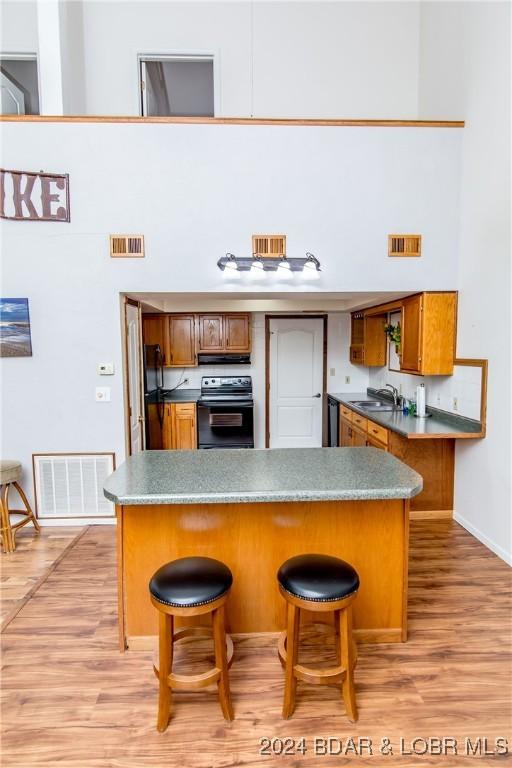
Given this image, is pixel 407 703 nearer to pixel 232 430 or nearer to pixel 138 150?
pixel 232 430

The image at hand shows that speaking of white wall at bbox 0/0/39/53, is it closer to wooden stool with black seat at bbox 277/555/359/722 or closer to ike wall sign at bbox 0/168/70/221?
ike wall sign at bbox 0/168/70/221

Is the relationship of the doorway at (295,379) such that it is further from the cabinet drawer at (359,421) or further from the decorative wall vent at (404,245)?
the decorative wall vent at (404,245)

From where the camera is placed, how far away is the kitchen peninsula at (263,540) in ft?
6.56

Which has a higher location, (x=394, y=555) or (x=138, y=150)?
(x=138, y=150)

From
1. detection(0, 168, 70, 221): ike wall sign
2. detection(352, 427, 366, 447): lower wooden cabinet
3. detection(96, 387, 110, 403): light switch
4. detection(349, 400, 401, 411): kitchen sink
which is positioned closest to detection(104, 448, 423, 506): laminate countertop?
detection(96, 387, 110, 403): light switch

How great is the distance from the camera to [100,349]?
3.35 metres

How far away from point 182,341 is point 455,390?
332 cm

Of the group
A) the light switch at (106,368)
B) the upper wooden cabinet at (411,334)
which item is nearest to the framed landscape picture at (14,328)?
the light switch at (106,368)

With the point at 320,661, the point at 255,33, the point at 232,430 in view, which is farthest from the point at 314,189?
the point at 320,661

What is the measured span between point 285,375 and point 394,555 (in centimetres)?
379

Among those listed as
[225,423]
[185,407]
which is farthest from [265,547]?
[185,407]

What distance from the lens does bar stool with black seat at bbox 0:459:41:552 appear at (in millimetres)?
3068

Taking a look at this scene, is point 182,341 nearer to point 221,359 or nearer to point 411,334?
point 221,359

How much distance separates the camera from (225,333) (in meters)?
5.43
